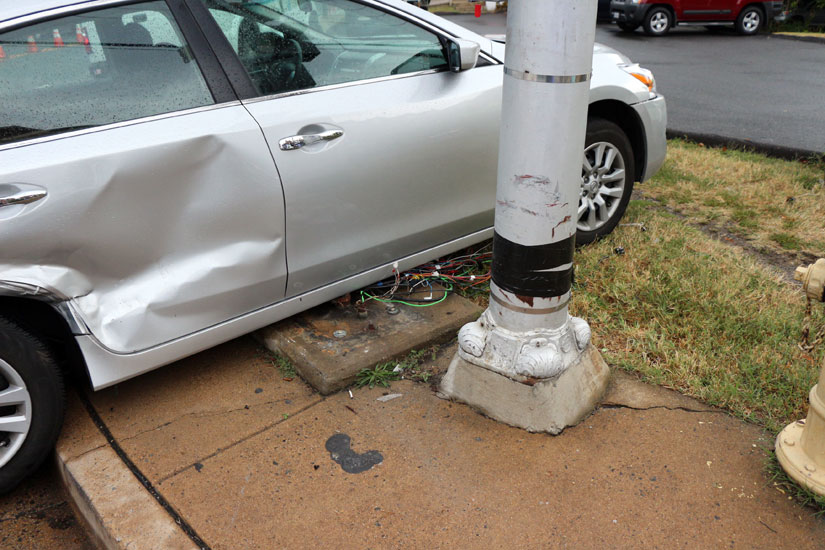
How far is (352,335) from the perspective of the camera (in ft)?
10.3

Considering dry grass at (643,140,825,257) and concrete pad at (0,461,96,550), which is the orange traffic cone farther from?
dry grass at (643,140,825,257)

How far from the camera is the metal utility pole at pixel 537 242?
2.21m

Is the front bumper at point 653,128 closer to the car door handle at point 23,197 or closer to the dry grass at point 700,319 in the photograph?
the dry grass at point 700,319

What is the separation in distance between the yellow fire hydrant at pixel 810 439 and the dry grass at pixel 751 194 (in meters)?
2.18

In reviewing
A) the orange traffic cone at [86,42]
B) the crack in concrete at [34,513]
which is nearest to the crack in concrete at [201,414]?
the crack in concrete at [34,513]

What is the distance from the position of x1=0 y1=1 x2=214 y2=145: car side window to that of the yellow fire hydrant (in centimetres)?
226

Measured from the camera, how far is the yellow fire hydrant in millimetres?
2197

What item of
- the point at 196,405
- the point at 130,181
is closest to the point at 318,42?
the point at 130,181

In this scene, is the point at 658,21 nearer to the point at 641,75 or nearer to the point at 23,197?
the point at 641,75

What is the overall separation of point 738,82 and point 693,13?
647cm

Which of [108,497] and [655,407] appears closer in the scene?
[108,497]

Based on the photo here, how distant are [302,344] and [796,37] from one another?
1683cm

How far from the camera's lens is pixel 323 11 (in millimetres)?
3072

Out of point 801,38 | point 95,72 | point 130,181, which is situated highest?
point 95,72
